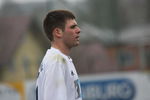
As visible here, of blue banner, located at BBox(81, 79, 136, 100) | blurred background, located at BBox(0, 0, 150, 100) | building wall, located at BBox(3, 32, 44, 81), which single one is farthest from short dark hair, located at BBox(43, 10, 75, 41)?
building wall, located at BBox(3, 32, 44, 81)

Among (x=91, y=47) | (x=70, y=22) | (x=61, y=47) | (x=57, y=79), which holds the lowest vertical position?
(x=91, y=47)

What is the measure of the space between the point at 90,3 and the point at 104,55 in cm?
1026

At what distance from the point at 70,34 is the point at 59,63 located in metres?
0.23

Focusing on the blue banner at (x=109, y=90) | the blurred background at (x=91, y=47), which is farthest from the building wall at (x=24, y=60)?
the blue banner at (x=109, y=90)

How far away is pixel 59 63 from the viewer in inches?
162

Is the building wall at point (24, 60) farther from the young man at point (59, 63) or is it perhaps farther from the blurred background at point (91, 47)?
the young man at point (59, 63)

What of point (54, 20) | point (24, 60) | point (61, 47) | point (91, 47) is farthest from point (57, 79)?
point (24, 60)

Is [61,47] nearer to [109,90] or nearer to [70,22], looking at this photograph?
[70,22]

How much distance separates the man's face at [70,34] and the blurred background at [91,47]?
8570mm

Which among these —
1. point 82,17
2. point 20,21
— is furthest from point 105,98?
point 20,21

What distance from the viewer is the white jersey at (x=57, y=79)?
4.05 m

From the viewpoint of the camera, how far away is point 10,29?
33.2 m

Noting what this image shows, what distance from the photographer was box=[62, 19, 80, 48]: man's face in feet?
13.8

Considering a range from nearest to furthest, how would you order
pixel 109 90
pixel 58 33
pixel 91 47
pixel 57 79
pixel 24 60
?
pixel 57 79 < pixel 58 33 < pixel 109 90 < pixel 91 47 < pixel 24 60
